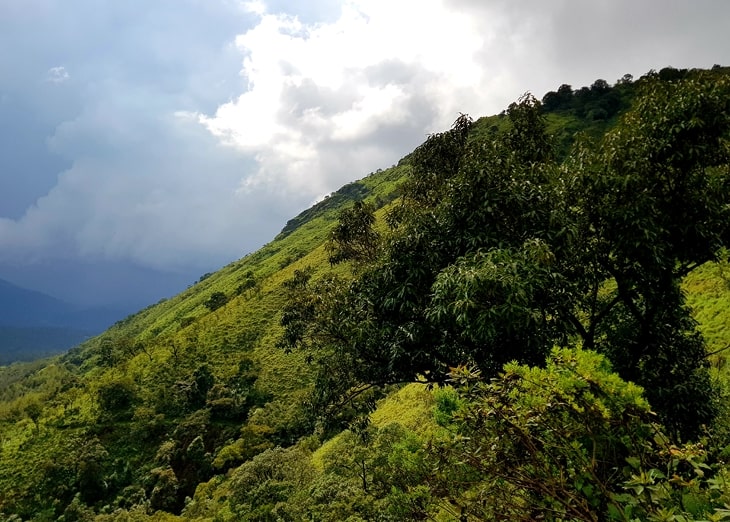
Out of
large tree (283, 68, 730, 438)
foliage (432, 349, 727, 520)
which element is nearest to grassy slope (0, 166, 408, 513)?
large tree (283, 68, 730, 438)

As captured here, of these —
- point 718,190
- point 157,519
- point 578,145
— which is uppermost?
point 578,145

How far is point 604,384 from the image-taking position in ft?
12.0

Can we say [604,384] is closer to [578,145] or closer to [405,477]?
[578,145]

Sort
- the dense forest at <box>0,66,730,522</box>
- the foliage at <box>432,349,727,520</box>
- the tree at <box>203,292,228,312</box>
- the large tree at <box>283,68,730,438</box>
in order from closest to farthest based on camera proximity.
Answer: the foliage at <box>432,349,727,520</box>, the dense forest at <box>0,66,730,522</box>, the large tree at <box>283,68,730,438</box>, the tree at <box>203,292,228,312</box>

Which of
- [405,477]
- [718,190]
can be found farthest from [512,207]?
[405,477]

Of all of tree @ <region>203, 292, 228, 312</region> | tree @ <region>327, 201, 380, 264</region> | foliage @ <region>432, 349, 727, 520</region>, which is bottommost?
foliage @ <region>432, 349, 727, 520</region>

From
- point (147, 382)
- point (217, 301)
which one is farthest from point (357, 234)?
point (217, 301)

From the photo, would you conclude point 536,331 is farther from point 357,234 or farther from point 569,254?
point 357,234

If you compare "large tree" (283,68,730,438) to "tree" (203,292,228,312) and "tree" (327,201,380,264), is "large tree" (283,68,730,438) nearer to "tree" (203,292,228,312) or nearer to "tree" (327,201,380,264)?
"tree" (327,201,380,264)

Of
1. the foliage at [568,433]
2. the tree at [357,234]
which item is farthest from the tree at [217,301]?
the foliage at [568,433]

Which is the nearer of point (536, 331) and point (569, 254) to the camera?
point (536, 331)

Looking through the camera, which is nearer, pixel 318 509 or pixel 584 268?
pixel 584 268

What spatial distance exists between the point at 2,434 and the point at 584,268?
5972 cm

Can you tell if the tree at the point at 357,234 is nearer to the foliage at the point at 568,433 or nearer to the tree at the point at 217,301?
the foliage at the point at 568,433
